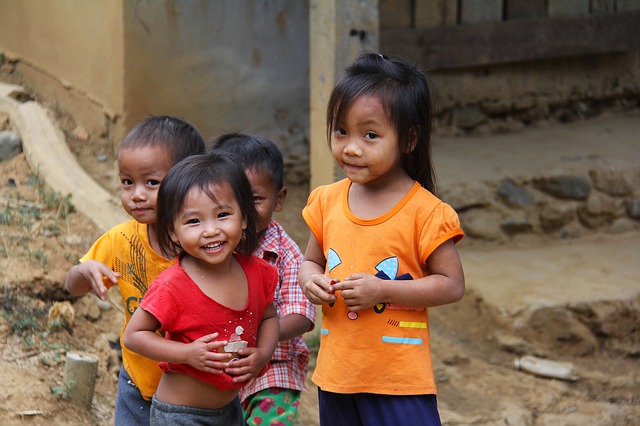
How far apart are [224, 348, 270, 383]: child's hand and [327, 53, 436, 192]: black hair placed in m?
0.71

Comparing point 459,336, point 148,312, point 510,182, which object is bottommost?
point 459,336

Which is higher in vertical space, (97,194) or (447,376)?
(97,194)

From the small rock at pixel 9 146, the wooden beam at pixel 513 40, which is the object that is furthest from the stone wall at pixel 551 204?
the small rock at pixel 9 146

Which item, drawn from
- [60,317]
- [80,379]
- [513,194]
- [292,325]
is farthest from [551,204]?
[292,325]

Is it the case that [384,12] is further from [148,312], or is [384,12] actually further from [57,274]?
[148,312]

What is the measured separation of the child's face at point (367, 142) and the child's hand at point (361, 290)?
287 millimetres

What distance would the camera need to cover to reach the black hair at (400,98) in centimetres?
271

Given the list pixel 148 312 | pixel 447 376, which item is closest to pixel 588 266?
pixel 447 376

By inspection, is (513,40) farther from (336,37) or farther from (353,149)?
(353,149)

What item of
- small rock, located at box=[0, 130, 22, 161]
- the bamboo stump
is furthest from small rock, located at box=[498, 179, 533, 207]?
the bamboo stump

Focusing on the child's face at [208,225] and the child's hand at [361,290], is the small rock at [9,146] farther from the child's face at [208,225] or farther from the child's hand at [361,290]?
the child's hand at [361,290]

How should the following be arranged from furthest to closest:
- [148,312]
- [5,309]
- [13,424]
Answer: [5,309] < [13,424] < [148,312]

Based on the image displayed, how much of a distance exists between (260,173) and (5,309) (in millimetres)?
1866

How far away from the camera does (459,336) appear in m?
5.66
